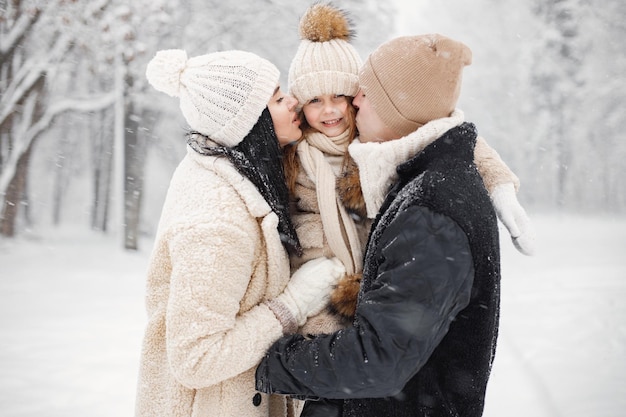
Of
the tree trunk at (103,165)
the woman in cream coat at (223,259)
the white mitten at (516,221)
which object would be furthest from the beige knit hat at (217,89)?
the tree trunk at (103,165)

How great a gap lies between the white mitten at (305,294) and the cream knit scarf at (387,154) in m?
0.35

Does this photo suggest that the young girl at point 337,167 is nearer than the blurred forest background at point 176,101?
Yes

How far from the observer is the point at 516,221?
2.41 meters

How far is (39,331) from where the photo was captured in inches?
341

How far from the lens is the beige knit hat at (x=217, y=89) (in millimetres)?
2471

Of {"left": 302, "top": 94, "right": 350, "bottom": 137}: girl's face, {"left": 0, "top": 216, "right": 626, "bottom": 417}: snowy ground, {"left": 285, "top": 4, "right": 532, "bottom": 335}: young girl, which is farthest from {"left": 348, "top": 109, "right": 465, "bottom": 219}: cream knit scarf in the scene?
{"left": 0, "top": 216, "right": 626, "bottom": 417}: snowy ground

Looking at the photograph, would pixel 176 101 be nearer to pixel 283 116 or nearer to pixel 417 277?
pixel 283 116

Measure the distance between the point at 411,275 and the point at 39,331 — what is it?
334 inches

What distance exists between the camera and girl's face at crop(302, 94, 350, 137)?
2.99 m

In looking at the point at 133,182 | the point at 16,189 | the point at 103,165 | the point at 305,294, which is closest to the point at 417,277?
the point at 305,294

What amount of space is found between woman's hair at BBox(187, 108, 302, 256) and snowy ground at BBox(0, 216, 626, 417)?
4.23 metres

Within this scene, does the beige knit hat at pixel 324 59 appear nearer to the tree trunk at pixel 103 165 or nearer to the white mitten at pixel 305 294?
the white mitten at pixel 305 294

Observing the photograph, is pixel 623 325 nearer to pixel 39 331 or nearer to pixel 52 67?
pixel 39 331

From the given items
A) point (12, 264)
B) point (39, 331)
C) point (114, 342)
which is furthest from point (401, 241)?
point (12, 264)
